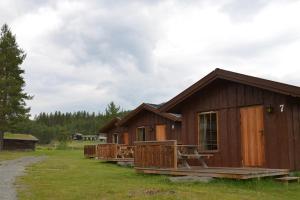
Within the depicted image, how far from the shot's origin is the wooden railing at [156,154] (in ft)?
41.9

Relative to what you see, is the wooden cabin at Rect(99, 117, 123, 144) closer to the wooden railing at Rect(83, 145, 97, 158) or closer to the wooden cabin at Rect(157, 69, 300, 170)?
the wooden railing at Rect(83, 145, 97, 158)

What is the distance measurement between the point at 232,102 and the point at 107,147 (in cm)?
1032

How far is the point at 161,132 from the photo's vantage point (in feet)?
79.0

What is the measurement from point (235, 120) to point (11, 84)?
3269 cm

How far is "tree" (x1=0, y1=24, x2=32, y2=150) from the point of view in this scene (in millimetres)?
40781

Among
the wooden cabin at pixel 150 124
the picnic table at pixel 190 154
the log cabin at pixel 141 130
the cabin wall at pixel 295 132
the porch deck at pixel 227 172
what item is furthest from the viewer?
the wooden cabin at pixel 150 124

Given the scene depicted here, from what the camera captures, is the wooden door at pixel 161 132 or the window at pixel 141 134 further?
the window at pixel 141 134

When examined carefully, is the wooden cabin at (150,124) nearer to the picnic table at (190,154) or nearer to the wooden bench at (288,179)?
the picnic table at (190,154)

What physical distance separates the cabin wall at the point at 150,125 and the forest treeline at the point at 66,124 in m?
22.3

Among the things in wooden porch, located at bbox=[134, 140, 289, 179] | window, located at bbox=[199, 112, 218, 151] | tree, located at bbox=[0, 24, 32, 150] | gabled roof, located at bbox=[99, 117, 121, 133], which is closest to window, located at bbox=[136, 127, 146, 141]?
gabled roof, located at bbox=[99, 117, 121, 133]

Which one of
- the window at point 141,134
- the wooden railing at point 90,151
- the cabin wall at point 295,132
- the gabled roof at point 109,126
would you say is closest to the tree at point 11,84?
the gabled roof at point 109,126

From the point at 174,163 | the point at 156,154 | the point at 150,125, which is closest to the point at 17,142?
the point at 150,125

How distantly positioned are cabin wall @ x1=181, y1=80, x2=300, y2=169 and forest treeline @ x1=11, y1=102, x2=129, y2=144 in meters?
34.4

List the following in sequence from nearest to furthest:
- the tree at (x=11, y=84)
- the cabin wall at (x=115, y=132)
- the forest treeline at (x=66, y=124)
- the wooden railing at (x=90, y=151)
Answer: the wooden railing at (x=90, y=151) → the cabin wall at (x=115, y=132) → the tree at (x=11, y=84) → the forest treeline at (x=66, y=124)
